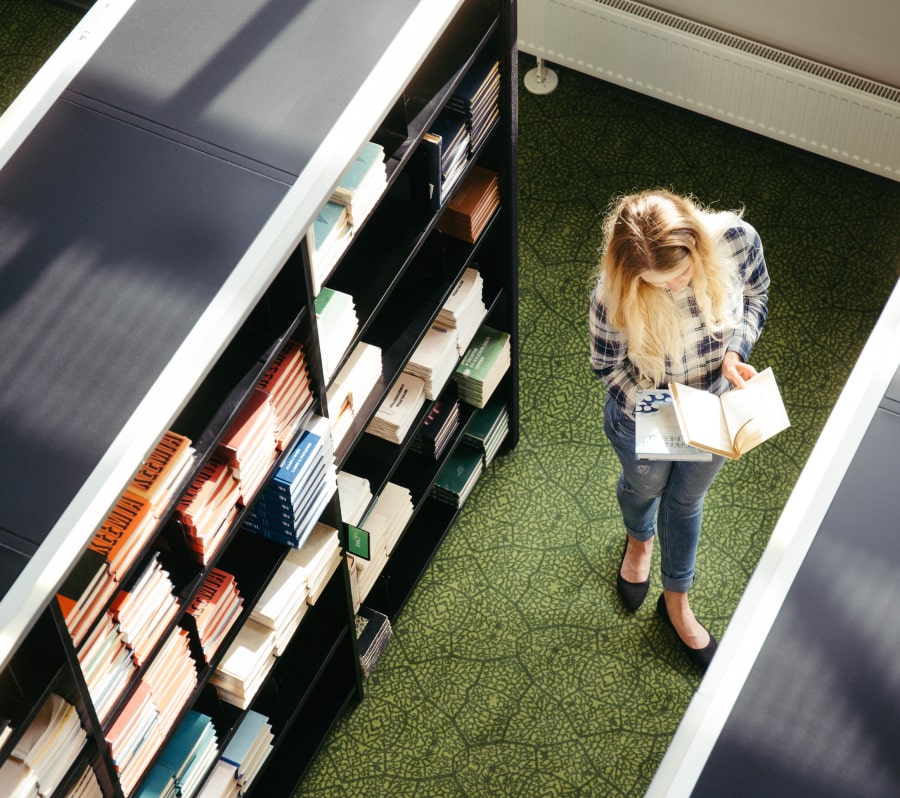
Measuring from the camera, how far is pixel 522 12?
213 inches

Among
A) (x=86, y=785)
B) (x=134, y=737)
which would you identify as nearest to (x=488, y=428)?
(x=134, y=737)

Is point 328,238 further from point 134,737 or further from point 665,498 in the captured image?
point 665,498

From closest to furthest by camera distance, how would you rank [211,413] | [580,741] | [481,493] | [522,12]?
1. [211,413]
2. [580,741]
3. [481,493]
4. [522,12]

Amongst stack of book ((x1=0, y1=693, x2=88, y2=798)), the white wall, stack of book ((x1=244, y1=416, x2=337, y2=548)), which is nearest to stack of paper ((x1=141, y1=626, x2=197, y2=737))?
stack of book ((x1=0, y1=693, x2=88, y2=798))

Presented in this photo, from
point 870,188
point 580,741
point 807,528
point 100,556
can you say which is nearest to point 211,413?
point 100,556

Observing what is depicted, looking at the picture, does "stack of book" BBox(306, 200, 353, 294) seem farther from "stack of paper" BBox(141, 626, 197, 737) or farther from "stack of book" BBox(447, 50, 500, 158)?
"stack of paper" BBox(141, 626, 197, 737)

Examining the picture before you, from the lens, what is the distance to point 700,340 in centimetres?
362

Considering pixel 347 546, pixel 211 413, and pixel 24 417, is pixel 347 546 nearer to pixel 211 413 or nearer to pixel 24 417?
pixel 211 413

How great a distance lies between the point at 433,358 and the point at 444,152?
0.70 metres

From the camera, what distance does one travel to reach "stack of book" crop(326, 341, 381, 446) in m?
3.45

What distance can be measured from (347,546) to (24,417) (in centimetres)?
139

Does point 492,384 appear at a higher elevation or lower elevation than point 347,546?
higher

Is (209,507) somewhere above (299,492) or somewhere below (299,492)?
below

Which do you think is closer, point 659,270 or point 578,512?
point 659,270
